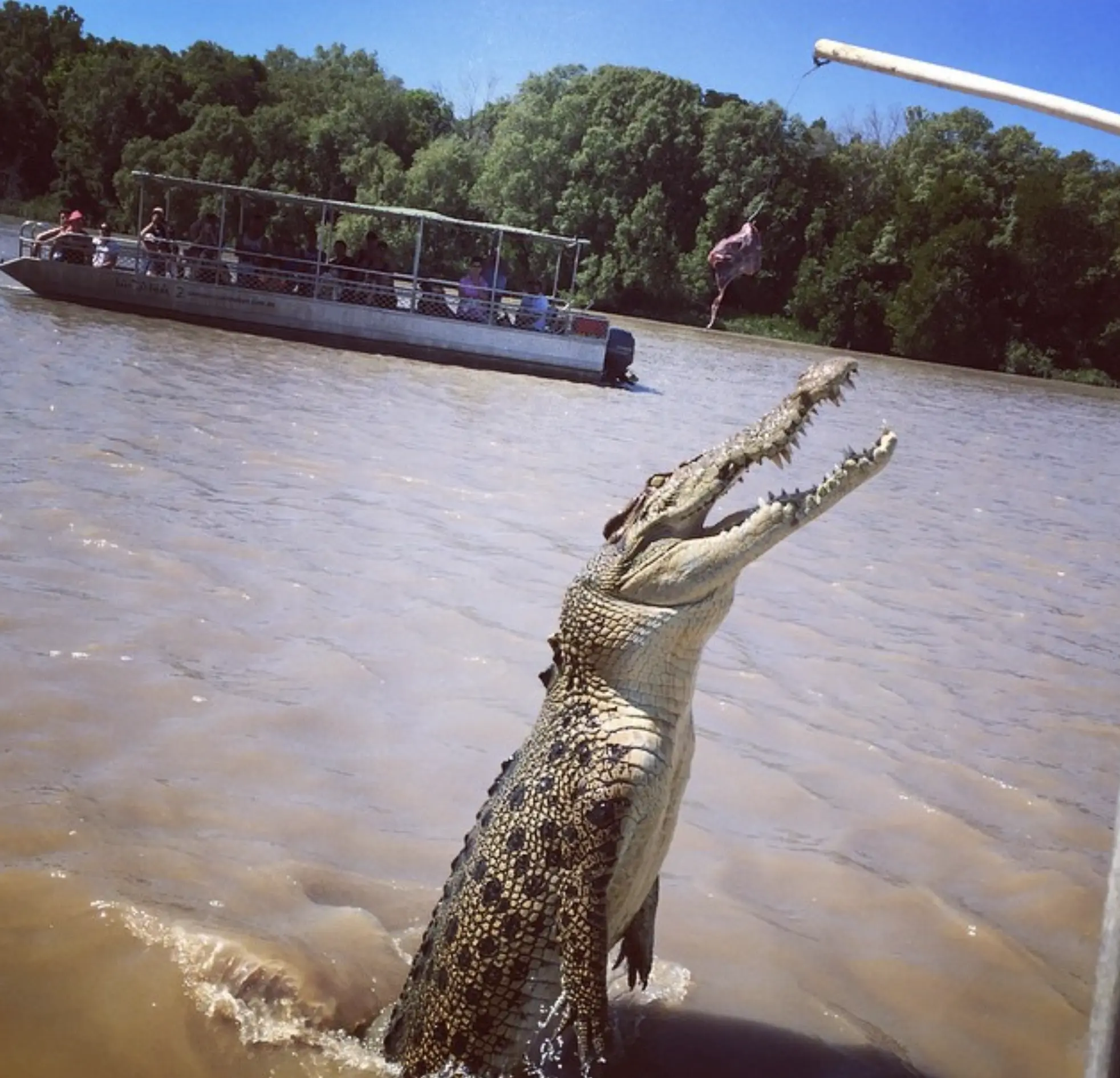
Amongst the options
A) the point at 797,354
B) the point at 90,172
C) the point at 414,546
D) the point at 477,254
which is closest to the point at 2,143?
the point at 90,172

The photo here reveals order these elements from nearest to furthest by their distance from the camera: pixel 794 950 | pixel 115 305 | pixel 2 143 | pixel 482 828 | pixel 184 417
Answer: pixel 482 828
pixel 794 950
pixel 184 417
pixel 115 305
pixel 2 143

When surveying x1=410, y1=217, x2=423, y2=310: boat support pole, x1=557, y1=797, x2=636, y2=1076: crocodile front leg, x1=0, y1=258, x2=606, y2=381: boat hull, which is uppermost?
x1=410, y1=217, x2=423, y2=310: boat support pole

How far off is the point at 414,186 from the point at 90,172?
15.3 metres

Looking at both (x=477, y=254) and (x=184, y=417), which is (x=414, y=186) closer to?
(x=477, y=254)

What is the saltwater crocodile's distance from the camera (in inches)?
116

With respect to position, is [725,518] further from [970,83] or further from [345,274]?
[345,274]

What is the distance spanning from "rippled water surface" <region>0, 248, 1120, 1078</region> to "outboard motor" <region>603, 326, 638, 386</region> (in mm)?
10460

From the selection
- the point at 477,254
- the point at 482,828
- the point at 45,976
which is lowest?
the point at 45,976

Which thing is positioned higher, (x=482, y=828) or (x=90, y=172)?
(x=90, y=172)

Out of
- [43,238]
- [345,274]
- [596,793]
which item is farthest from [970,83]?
[43,238]

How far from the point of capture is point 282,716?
5355mm

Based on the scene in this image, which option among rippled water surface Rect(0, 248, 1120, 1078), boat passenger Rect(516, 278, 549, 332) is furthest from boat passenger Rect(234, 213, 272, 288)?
rippled water surface Rect(0, 248, 1120, 1078)

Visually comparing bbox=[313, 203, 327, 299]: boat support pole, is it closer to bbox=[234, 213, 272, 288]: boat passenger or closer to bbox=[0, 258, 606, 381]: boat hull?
bbox=[0, 258, 606, 381]: boat hull

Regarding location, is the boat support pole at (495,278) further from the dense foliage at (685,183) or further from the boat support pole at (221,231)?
the dense foliage at (685,183)
